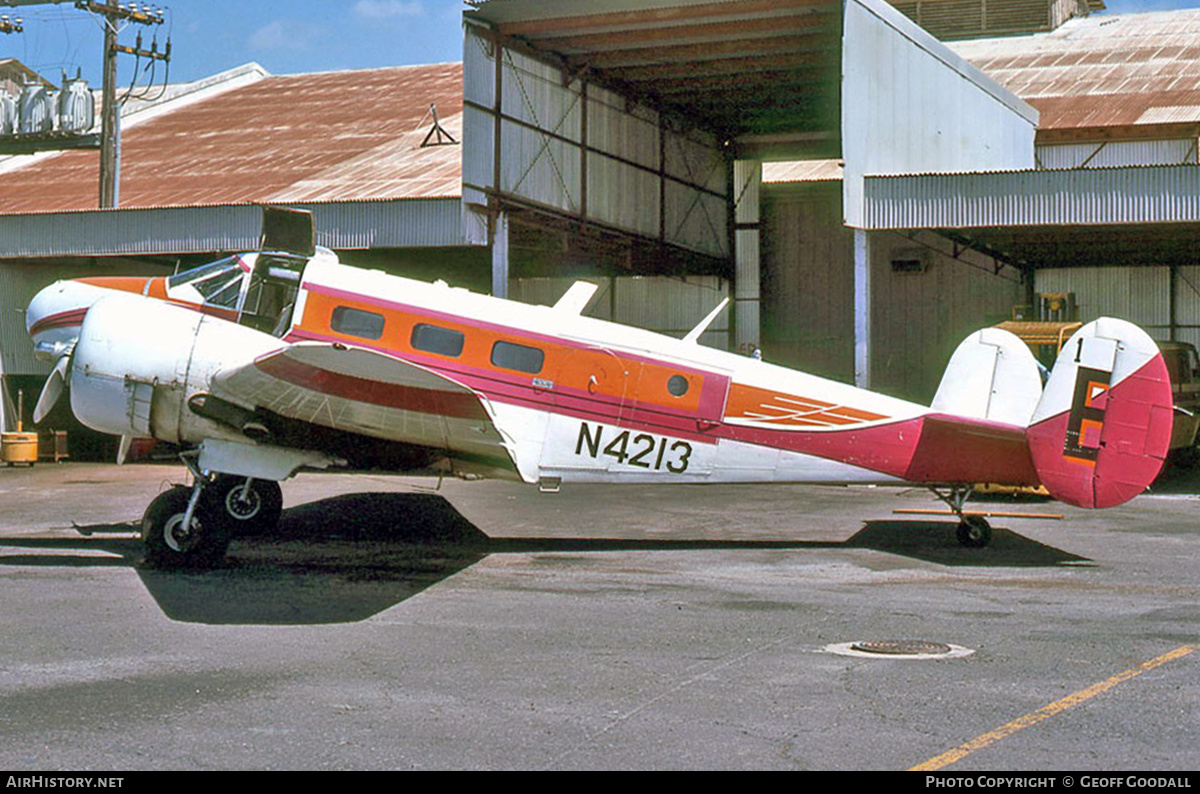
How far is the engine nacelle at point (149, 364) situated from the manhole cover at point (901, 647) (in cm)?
717

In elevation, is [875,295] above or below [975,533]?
above

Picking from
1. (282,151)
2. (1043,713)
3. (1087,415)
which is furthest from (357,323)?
(282,151)

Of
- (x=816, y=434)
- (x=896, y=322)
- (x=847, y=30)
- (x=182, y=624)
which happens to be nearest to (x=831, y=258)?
(x=896, y=322)

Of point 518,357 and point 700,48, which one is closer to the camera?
point 518,357

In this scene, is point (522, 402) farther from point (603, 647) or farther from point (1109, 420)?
point (1109, 420)

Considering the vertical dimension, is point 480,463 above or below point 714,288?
below

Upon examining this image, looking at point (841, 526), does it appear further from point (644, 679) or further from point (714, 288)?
point (714, 288)

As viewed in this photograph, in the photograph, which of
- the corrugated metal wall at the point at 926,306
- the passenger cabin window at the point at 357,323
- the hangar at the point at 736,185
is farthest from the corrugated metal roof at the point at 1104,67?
the passenger cabin window at the point at 357,323

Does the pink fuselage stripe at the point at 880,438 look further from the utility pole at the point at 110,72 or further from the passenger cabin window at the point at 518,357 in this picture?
the utility pole at the point at 110,72

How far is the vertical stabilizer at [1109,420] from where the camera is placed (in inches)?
532

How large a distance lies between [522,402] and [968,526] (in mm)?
5406

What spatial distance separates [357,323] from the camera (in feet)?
45.3

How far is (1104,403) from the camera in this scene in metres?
13.6

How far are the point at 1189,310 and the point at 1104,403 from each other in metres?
23.8
